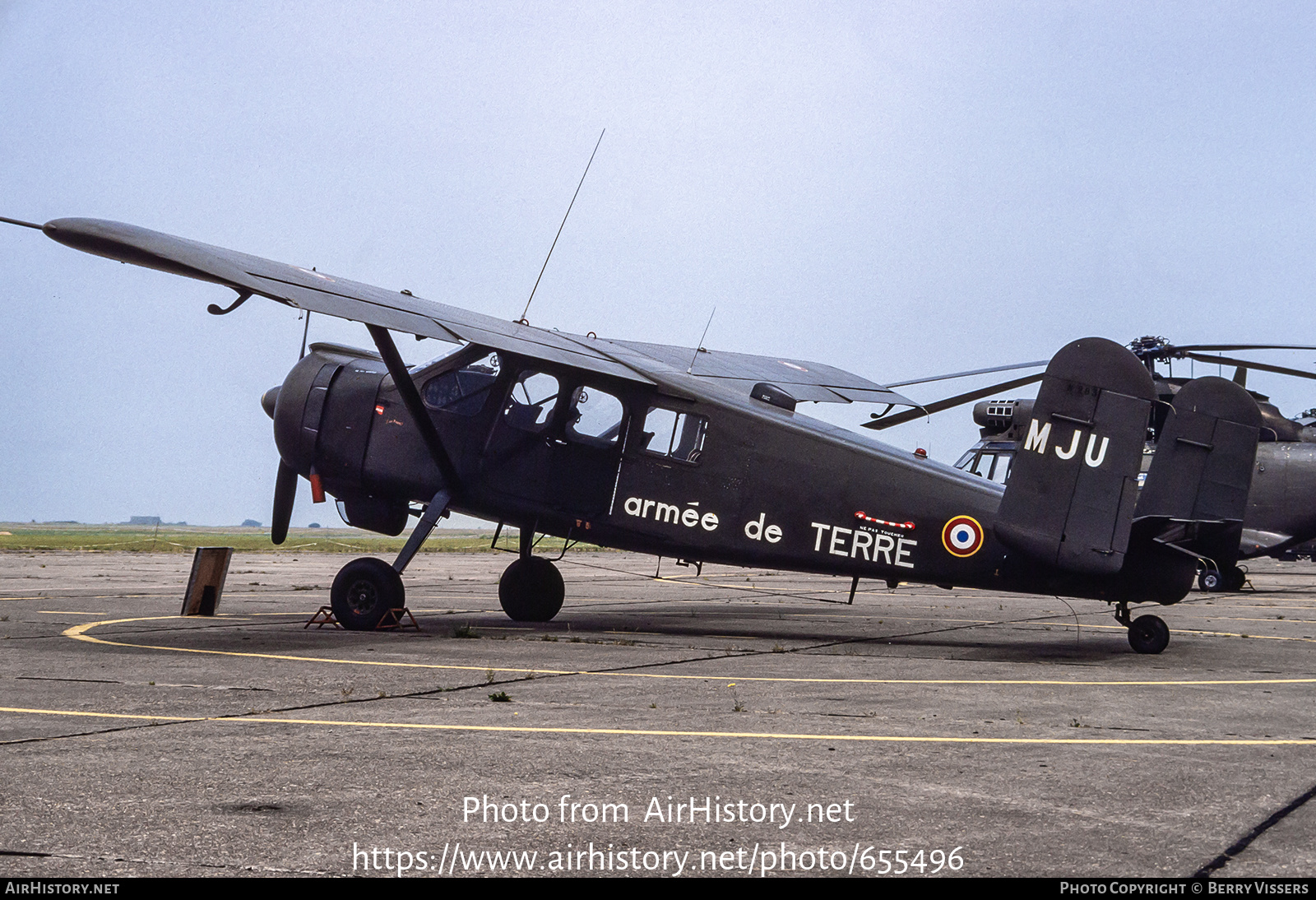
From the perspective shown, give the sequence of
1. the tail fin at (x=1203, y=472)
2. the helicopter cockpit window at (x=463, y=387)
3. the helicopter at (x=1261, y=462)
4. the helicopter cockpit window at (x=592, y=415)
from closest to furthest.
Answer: the tail fin at (x=1203, y=472)
the helicopter cockpit window at (x=592, y=415)
the helicopter cockpit window at (x=463, y=387)
the helicopter at (x=1261, y=462)

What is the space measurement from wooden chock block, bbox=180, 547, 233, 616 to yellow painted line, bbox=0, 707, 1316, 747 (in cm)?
776

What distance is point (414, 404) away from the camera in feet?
40.6

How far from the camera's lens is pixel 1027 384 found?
11977mm

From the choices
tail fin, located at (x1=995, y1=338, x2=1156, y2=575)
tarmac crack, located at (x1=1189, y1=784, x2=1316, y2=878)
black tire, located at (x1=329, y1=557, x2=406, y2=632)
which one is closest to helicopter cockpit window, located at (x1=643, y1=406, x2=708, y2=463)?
black tire, located at (x1=329, y1=557, x2=406, y2=632)

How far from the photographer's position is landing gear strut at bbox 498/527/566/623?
1424 cm

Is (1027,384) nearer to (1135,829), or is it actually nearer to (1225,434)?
(1225,434)

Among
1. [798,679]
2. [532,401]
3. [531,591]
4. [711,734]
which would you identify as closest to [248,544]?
[531,591]

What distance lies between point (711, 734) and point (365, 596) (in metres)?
6.93

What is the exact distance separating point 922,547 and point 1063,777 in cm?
627

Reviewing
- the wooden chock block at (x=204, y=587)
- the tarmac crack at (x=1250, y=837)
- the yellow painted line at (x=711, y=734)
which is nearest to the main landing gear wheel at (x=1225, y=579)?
the wooden chock block at (x=204, y=587)

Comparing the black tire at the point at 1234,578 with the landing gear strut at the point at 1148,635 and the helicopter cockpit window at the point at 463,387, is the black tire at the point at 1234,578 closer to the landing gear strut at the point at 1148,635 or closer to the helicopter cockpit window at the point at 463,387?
the landing gear strut at the point at 1148,635

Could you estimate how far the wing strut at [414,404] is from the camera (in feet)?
38.5

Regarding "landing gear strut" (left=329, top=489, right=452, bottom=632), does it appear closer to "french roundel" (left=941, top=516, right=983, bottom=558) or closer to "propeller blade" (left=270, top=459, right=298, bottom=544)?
"propeller blade" (left=270, top=459, right=298, bottom=544)

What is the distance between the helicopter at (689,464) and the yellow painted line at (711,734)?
4.20m
